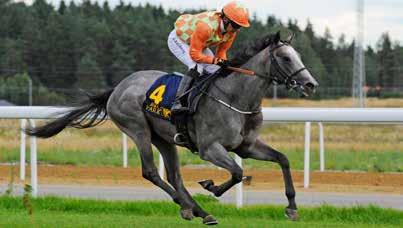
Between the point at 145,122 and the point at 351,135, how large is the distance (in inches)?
616

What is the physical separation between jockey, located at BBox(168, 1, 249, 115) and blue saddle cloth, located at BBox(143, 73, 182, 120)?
0.12 metres

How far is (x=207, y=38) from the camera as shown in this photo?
27.6 feet

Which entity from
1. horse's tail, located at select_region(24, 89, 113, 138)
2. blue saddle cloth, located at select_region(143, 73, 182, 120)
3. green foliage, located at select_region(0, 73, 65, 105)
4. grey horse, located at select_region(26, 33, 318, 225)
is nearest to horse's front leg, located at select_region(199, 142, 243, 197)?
grey horse, located at select_region(26, 33, 318, 225)

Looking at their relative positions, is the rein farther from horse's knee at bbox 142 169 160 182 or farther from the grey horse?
horse's knee at bbox 142 169 160 182

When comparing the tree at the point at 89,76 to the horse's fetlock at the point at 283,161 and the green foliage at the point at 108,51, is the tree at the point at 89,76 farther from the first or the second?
the horse's fetlock at the point at 283,161

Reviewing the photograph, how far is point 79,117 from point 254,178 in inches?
177

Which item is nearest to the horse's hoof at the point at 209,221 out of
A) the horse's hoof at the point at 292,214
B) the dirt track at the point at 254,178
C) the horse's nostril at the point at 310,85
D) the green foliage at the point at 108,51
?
the horse's hoof at the point at 292,214

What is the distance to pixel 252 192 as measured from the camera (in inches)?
482

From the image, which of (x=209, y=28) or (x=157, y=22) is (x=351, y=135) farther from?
(x=157, y=22)

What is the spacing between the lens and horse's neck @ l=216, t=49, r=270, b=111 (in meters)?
8.24

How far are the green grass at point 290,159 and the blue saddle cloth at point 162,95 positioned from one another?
5.93 m

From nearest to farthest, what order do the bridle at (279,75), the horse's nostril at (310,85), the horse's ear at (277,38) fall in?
the horse's nostril at (310,85), the bridle at (279,75), the horse's ear at (277,38)

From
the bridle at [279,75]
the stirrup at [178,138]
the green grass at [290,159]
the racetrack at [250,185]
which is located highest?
the bridle at [279,75]

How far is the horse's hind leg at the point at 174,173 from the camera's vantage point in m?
8.55
